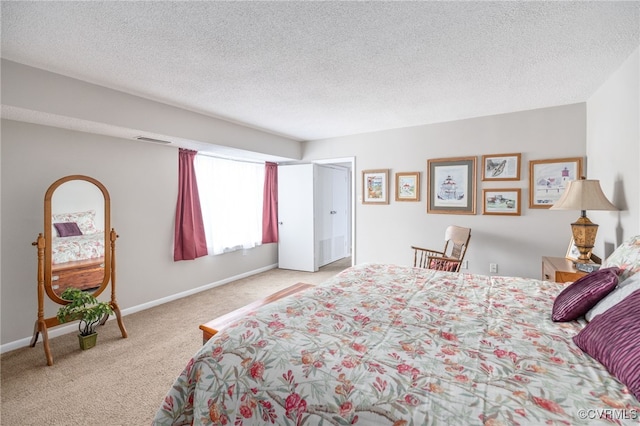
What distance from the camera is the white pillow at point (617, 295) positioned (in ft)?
4.05

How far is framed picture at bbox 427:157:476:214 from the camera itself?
395 cm

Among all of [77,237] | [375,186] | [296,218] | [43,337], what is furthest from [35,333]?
[375,186]

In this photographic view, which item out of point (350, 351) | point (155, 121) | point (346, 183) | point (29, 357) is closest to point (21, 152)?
point (155, 121)

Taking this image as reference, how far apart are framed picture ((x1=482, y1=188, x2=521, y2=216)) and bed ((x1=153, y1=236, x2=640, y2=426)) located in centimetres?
216

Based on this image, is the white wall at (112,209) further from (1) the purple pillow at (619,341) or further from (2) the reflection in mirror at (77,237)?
(1) the purple pillow at (619,341)

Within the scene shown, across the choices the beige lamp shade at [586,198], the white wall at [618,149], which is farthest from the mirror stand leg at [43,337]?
the white wall at [618,149]

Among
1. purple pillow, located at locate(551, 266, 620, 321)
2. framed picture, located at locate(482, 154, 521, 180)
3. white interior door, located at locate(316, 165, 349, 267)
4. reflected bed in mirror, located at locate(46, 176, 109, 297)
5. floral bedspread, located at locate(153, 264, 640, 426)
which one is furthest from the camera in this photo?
white interior door, located at locate(316, 165, 349, 267)

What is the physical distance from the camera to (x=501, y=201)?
3770 millimetres

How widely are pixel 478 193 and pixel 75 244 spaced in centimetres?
469

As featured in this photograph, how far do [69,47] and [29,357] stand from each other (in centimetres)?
256

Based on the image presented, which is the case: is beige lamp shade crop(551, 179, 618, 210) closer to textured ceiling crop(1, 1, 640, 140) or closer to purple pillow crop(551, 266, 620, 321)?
textured ceiling crop(1, 1, 640, 140)

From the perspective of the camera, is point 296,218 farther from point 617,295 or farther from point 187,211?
point 617,295

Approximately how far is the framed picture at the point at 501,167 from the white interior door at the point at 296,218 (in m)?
2.75

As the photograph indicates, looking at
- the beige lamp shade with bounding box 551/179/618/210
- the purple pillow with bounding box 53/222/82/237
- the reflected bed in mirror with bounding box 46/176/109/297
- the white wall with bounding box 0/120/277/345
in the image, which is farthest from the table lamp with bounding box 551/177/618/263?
the purple pillow with bounding box 53/222/82/237
